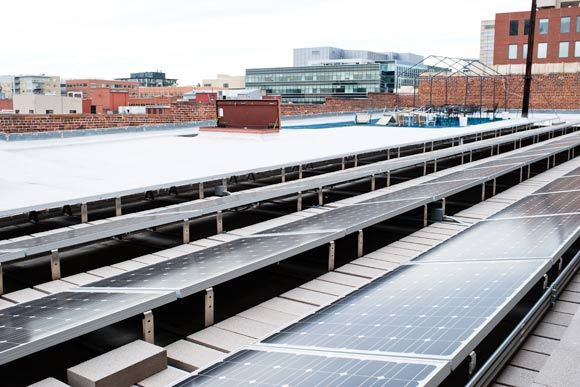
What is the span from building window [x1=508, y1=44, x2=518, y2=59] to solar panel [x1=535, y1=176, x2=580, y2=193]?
61724mm

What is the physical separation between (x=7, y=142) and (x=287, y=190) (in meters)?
9.52

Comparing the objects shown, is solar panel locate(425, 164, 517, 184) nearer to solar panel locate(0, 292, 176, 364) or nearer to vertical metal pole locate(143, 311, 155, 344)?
vertical metal pole locate(143, 311, 155, 344)

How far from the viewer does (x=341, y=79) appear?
359ft

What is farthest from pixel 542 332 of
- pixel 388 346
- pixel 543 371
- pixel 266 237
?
pixel 266 237

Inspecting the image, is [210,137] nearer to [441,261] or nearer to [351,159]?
[351,159]

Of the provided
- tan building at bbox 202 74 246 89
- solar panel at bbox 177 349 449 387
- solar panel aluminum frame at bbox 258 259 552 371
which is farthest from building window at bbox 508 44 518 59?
tan building at bbox 202 74 246 89

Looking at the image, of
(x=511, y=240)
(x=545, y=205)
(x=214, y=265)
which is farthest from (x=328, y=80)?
(x=214, y=265)

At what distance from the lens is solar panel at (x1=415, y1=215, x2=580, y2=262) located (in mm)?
4957

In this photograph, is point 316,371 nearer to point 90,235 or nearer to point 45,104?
point 90,235

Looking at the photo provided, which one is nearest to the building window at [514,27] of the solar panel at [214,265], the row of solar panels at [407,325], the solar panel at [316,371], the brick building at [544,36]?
the brick building at [544,36]

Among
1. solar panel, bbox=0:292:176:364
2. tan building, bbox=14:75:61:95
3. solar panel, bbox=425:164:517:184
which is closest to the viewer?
solar panel, bbox=0:292:176:364

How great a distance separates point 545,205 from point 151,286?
522cm

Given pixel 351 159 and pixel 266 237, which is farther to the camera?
pixel 351 159

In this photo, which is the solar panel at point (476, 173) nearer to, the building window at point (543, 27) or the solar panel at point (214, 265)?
the solar panel at point (214, 265)
